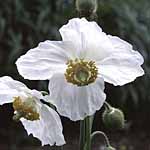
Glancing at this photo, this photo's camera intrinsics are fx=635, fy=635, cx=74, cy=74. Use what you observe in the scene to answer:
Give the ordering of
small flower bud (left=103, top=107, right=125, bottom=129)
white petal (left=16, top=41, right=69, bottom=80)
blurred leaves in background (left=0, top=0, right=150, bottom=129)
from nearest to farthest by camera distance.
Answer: white petal (left=16, top=41, right=69, bottom=80) → small flower bud (left=103, top=107, right=125, bottom=129) → blurred leaves in background (left=0, top=0, right=150, bottom=129)

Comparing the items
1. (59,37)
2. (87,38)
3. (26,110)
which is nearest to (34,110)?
(26,110)

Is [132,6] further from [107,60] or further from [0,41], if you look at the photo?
[107,60]

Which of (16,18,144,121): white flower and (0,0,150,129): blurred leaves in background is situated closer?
(16,18,144,121): white flower

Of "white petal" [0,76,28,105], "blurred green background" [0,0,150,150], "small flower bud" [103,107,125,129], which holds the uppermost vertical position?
"white petal" [0,76,28,105]

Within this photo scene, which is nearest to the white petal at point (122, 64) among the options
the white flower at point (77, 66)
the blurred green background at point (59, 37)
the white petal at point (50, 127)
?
the white flower at point (77, 66)

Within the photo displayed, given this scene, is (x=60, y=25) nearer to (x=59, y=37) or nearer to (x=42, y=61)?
(x=59, y=37)

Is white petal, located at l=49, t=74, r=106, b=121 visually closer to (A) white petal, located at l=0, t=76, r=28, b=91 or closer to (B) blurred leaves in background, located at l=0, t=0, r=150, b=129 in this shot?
(A) white petal, located at l=0, t=76, r=28, b=91

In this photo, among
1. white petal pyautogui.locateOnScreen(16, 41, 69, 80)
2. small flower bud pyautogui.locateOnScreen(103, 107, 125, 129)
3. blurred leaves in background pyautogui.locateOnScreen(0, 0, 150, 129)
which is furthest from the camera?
blurred leaves in background pyautogui.locateOnScreen(0, 0, 150, 129)

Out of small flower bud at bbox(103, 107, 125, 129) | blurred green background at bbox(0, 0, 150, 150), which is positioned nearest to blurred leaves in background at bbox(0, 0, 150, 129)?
blurred green background at bbox(0, 0, 150, 150)
